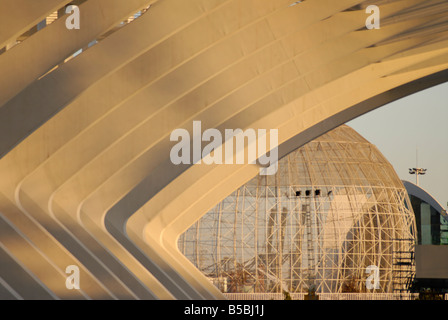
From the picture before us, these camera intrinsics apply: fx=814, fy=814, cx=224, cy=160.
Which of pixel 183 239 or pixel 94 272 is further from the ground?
pixel 183 239

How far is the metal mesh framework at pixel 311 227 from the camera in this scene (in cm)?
4500

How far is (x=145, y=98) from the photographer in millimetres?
15359

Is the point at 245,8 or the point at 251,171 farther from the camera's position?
the point at 251,171

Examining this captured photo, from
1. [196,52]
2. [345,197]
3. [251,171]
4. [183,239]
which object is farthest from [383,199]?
[196,52]

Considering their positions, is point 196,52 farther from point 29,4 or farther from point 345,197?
point 345,197

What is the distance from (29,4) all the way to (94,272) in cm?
457

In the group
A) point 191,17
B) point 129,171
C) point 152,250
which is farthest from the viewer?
point 152,250

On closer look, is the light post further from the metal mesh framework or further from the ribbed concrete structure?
the ribbed concrete structure

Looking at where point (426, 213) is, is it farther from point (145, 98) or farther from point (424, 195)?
point (145, 98)

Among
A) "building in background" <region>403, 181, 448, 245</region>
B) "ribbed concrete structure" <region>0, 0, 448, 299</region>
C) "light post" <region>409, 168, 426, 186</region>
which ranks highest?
"light post" <region>409, 168, 426, 186</region>

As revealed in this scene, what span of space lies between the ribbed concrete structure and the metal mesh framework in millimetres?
23640

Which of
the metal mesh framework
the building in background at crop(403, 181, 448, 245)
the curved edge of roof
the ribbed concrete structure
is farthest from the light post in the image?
the ribbed concrete structure

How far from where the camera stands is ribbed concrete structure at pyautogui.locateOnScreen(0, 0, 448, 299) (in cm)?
1116
